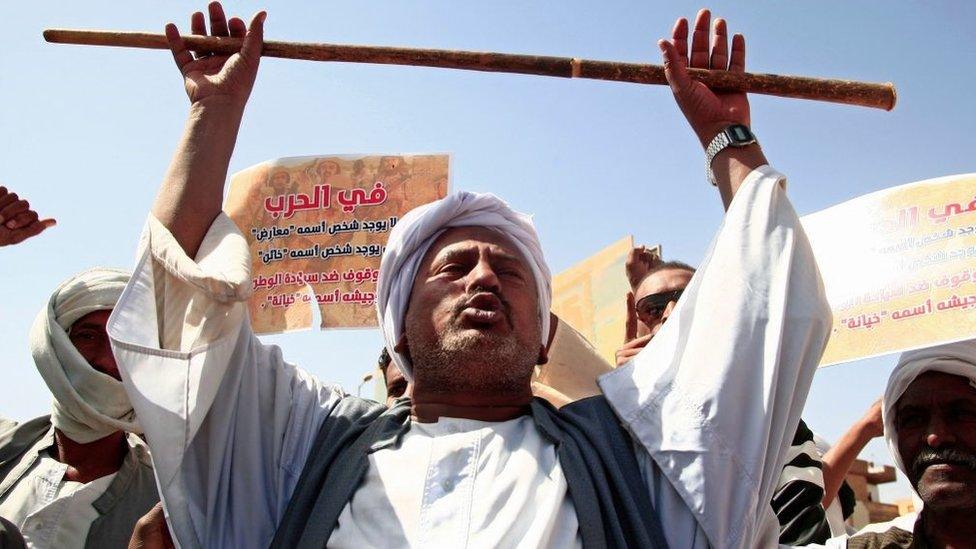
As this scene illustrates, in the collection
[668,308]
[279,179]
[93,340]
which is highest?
[279,179]

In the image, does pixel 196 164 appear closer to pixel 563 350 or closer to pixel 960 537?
pixel 563 350

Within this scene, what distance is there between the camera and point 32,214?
344 centimetres

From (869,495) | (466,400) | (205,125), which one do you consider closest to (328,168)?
(205,125)

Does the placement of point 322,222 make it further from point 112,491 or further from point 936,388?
point 936,388

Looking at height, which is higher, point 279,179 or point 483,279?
point 279,179

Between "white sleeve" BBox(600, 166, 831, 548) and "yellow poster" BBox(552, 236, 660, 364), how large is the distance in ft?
9.88

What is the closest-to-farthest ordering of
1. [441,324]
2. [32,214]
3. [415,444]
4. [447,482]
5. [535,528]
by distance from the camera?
[535,528] < [447,482] < [415,444] < [441,324] < [32,214]

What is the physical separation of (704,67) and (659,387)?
3.59ft

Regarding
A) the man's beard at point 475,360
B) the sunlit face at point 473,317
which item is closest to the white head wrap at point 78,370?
the sunlit face at point 473,317

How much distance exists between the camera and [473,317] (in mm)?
2637

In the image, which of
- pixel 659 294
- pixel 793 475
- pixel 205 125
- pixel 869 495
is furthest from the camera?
pixel 869 495

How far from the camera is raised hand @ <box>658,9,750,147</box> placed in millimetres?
2691

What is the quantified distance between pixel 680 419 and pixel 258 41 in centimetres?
179

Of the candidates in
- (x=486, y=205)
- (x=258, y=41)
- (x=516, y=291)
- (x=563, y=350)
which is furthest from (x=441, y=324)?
(x=563, y=350)
